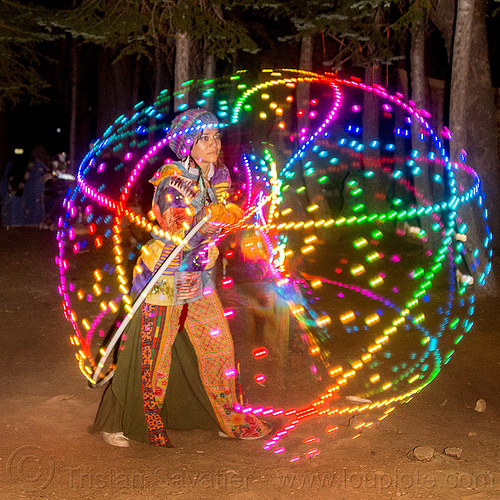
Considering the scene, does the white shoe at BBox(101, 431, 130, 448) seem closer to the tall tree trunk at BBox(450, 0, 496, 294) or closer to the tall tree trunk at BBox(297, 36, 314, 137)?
the tall tree trunk at BBox(450, 0, 496, 294)

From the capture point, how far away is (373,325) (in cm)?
779

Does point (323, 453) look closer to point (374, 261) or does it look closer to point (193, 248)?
point (193, 248)

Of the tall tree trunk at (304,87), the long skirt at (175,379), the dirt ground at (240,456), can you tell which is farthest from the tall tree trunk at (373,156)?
the long skirt at (175,379)

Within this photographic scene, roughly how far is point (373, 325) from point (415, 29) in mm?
4915

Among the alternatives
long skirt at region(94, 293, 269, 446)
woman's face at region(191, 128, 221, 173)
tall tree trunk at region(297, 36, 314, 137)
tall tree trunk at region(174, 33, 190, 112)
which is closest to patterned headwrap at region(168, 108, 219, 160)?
woman's face at region(191, 128, 221, 173)

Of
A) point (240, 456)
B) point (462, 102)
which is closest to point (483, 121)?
point (462, 102)

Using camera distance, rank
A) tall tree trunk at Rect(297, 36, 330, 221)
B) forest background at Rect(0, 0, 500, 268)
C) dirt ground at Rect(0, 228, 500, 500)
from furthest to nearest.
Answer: tall tree trunk at Rect(297, 36, 330, 221) → forest background at Rect(0, 0, 500, 268) → dirt ground at Rect(0, 228, 500, 500)

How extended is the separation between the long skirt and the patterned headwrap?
97 centimetres

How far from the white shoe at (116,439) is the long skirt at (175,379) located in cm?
3

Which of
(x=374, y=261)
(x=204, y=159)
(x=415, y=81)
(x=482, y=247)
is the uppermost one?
(x=415, y=81)

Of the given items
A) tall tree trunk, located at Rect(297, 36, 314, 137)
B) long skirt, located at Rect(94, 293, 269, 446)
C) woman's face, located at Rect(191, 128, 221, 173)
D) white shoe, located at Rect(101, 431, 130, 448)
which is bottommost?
white shoe, located at Rect(101, 431, 130, 448)

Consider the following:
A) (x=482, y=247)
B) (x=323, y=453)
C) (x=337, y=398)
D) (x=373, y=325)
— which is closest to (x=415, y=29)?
(x=482, y=247)

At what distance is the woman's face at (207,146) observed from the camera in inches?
171

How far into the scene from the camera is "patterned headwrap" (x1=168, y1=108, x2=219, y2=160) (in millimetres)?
4336
